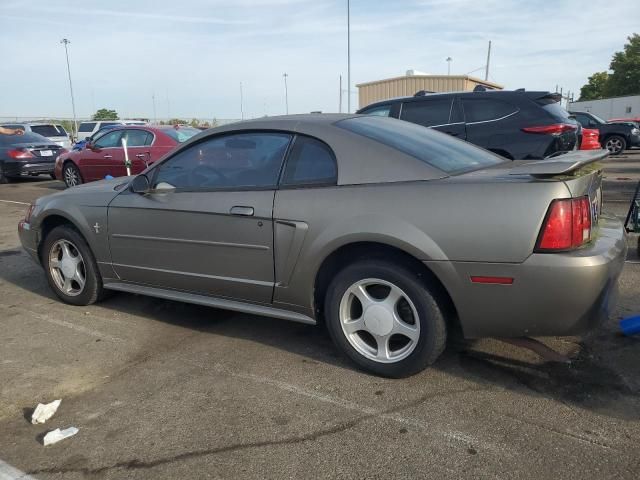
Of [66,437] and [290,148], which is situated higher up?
[290,148]

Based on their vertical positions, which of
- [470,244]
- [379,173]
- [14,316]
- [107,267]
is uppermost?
[379,173]

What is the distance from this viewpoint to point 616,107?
41781mm

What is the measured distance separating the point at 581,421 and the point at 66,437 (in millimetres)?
2455

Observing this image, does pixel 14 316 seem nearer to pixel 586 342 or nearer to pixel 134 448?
pixel 134 448

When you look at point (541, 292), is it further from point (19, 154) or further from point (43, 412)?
point (19, 154)

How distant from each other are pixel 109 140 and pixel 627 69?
56271 mm

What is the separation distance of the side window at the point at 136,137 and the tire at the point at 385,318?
827 centimetres

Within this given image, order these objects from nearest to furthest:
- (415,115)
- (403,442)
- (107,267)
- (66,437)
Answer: (403,442) < (66,437) < (107,267) < (415,115)

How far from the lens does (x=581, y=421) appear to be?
260 cm

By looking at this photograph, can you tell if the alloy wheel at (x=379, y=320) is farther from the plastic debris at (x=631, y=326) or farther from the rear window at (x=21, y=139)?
the rear window at (x=21, y=139)

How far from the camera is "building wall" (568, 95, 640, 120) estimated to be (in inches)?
1569

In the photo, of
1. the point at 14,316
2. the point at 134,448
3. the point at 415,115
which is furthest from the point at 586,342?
the point at 415,115

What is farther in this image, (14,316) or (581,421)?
(14,316)

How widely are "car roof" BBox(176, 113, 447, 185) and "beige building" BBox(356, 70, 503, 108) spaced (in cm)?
2083
